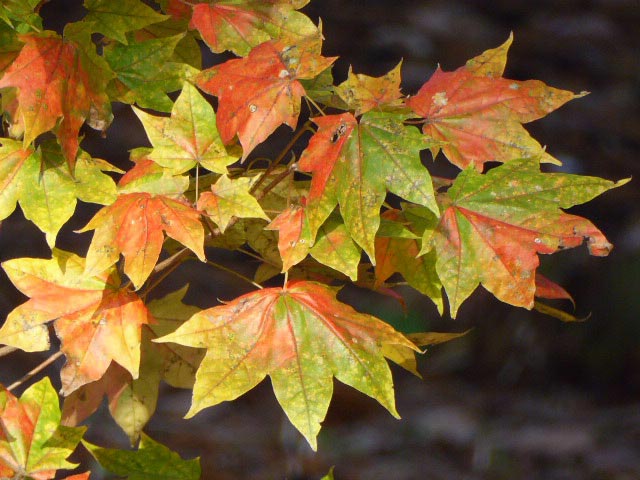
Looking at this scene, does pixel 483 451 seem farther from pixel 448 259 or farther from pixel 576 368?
pixel 448 259

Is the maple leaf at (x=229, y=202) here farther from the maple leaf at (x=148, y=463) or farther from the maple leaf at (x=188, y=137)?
the maple leaf at (x=148, y=463)

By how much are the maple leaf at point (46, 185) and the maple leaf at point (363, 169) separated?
0.23 meters

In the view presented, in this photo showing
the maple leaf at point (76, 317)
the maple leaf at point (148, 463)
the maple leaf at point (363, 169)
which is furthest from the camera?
the maple leaf at point (148, 463)

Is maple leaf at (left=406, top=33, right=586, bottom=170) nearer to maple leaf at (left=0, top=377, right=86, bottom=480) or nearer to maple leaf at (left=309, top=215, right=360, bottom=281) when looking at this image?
maple leaf at (left=309, top=215, right=360, bottom=281)

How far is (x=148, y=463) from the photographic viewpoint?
114 cm

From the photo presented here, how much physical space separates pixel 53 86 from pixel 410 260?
0.42m

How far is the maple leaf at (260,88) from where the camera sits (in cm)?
90

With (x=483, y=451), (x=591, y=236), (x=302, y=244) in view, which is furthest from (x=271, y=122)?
(x=483, y=451)

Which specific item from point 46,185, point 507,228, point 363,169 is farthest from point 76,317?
point 507,228

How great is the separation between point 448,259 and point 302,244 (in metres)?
0.16

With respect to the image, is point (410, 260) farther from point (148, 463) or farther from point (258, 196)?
point (148, 463)

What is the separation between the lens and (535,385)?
2703mm

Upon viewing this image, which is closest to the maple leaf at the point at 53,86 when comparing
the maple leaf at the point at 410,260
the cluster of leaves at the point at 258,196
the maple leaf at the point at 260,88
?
the cluster of leaves at the point at 258,196

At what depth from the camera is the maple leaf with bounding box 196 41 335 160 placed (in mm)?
896
